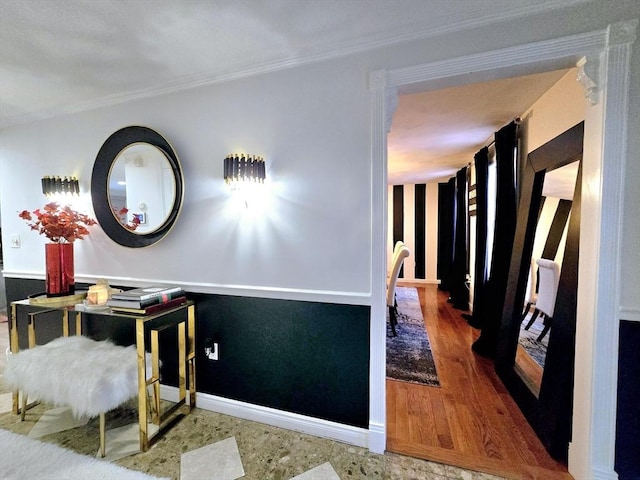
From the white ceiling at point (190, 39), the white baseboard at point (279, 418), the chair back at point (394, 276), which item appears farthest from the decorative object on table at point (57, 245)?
the chair back at point (394, 276)

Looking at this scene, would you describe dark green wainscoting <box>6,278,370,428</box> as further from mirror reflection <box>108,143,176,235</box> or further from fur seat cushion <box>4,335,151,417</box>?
mirror reflection <box>108,143,176,235</box>

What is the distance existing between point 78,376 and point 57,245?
38.2 inches

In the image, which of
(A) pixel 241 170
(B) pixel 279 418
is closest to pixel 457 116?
(A) pixel 241 170

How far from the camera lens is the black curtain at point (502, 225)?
254cm

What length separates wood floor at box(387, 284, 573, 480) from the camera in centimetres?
152

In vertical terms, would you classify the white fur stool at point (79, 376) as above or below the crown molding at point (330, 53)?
below

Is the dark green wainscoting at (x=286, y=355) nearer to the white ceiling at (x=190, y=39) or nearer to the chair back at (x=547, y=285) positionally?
the chair back at (x=547, y=285)

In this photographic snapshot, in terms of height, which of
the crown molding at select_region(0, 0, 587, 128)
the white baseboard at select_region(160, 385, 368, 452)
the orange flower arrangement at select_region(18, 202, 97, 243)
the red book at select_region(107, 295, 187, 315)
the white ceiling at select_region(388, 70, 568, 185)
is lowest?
the white baseboard at select_region(160, 385, 368, 452)

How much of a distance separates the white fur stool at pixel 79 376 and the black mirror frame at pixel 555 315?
252 cm

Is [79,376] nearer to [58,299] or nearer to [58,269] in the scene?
[58,299]

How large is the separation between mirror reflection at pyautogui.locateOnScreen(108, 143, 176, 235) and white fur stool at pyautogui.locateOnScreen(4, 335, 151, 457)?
0.90 m

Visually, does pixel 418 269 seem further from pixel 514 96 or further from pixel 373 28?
pixel 373 28

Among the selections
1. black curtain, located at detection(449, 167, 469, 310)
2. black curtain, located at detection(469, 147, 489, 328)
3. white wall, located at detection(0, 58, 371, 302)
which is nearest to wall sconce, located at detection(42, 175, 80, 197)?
white wall, located at detection(0, 58, 371, 302)

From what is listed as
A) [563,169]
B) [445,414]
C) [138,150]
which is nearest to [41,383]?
[138,150]
